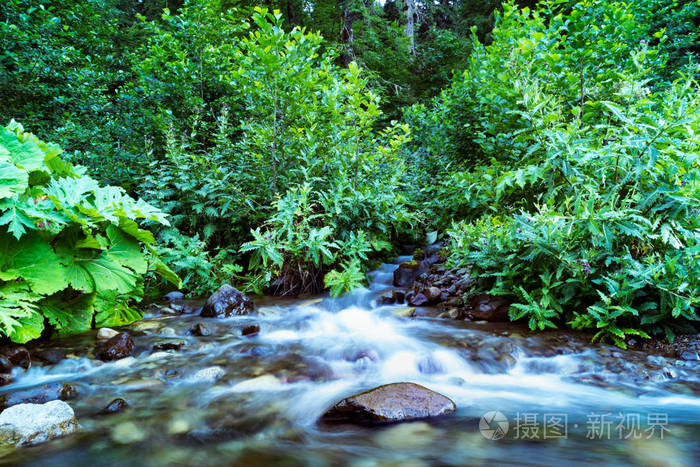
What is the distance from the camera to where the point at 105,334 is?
11.6ft

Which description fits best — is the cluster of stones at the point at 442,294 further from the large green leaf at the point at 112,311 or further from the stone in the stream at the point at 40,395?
the stone in the stream at the point at 40,395

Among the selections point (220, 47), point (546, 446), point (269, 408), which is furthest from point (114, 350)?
point (220, 47)

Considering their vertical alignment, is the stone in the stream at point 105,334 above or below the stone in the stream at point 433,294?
below

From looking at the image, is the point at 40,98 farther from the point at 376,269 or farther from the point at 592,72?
the point at 592,72

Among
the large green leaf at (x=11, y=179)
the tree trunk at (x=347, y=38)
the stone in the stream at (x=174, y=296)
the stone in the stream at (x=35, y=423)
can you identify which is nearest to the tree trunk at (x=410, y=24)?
the tree trunk at (x=347, y=38)

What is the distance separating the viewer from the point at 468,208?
5.95 metres

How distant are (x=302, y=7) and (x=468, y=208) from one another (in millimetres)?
10537

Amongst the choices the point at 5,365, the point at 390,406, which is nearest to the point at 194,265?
the point at 5,365

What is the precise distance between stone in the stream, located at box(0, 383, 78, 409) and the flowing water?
80 millimetres

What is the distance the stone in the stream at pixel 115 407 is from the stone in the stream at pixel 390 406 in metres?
1.32

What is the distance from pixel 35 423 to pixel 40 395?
529mm

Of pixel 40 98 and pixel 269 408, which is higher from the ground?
pixel 40 98

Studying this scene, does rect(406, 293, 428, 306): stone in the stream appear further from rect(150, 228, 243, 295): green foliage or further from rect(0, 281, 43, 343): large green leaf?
rect(0, 281, 43, 343): large green leaf

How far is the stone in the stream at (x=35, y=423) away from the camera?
197 cm
